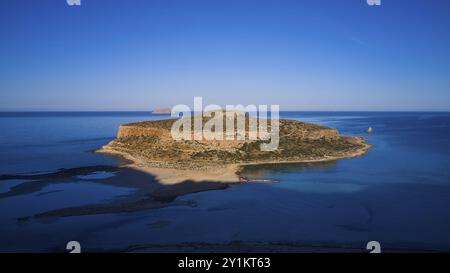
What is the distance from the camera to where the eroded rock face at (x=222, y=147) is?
42950 mm

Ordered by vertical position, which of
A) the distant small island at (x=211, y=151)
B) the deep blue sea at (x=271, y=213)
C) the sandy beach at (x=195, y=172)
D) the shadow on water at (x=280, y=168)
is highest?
the distant small island at (x=211, y=151)

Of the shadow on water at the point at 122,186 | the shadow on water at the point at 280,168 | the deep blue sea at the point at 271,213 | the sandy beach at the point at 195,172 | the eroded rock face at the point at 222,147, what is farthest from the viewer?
the eroded rock face at the point at 222,147

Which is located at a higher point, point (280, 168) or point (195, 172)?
point (195, 172)

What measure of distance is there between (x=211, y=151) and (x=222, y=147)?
77.8 inches

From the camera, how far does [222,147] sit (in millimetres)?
45844

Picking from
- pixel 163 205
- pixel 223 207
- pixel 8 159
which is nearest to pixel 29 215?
pixel 163 205

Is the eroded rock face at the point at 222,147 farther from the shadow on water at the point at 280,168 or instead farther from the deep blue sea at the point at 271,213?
the deep blue sea at the point at 271,213

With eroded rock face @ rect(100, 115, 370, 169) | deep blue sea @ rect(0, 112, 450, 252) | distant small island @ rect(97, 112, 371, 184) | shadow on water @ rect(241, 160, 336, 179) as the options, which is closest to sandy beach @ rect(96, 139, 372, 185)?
distant small island @ rect(97, 112, 371, 184)

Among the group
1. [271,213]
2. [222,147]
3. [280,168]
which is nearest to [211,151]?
[222,147]

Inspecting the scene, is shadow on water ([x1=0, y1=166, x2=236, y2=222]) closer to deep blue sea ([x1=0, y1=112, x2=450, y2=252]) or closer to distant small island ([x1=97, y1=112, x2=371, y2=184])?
deep blue sea ([x1=0, y1=112, x2=450, y2=252])

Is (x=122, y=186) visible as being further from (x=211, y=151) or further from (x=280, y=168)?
(x=280, y=168)

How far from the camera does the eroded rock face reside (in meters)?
43.0

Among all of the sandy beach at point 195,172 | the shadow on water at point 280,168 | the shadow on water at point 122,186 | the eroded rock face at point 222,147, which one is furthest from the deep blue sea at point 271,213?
the eroded rock face at point 222,147

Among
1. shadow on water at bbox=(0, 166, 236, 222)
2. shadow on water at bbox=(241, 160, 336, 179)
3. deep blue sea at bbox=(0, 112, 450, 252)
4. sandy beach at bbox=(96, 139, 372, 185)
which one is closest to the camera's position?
deep blue sea at bbox=(0, 112, 450, 252)
